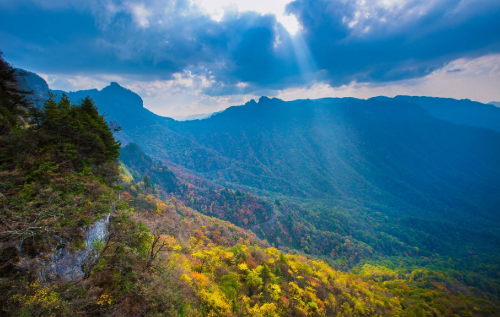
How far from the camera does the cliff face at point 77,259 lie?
33.6 feet

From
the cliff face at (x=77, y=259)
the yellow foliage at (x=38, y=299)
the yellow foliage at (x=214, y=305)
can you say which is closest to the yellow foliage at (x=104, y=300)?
the cliff face at (x=77, y=259)

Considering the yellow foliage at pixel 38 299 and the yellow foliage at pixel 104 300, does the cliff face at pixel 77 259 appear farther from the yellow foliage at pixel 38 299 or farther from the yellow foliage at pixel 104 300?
the yellow foliage at pixel 104 300

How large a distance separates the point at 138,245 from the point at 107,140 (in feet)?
39.8

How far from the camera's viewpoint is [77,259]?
11516 millimetres

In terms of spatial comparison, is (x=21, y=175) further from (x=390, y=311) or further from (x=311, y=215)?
(x=311, y=215)

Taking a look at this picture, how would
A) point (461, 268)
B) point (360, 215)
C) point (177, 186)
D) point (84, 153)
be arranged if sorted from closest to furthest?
point (84, 153), point (461, 268), point (177, 186), point (360, 215)

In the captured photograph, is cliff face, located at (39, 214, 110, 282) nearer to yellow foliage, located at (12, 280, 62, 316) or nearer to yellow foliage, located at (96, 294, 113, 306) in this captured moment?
yellow foliage, located at (12, 280, 62, 316)

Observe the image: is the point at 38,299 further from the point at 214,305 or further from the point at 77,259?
the point at 214,305

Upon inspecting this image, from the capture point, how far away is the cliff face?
10250mm

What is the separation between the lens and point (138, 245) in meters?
16.3

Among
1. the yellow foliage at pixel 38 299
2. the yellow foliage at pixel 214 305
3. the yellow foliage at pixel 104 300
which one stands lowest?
the yellow foliage at pixel 214 305

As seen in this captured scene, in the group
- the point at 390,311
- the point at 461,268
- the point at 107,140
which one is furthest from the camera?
the point at 461,268

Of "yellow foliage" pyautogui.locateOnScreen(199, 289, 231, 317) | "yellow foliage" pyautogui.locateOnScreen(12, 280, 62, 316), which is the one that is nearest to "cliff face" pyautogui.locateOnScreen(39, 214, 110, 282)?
"yellow foliage" pyautogui.locateOnScreen(12, 280, 62, 316)

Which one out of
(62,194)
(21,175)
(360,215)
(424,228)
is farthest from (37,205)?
(424,228)
